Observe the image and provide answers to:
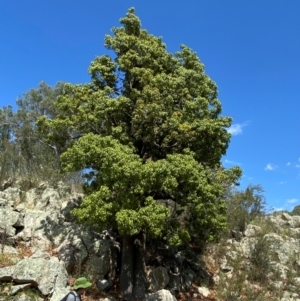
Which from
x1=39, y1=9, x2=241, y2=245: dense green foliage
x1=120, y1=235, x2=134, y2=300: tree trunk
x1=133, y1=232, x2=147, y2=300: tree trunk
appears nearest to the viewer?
x1=39, y1=9, x2=241, y2=245: dense green foliage

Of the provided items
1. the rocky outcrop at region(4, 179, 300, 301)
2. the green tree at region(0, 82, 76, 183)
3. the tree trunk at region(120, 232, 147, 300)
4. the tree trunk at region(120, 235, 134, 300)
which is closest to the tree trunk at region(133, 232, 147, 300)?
the tree trunk at region(120, 232, 147, 300)

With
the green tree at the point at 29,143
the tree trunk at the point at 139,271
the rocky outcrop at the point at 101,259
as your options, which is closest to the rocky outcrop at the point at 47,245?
the rocky outcrop at the point at 101,259

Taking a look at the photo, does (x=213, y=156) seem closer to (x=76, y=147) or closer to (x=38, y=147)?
(x=76, y=147)

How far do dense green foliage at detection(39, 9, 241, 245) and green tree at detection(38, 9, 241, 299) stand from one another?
0.04 metres

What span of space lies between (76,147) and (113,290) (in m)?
5.44

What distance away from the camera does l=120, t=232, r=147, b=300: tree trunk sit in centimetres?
1293

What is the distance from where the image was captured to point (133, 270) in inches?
529

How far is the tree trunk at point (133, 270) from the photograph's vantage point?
1293 cm

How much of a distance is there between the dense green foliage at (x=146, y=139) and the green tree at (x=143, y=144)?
4 cm

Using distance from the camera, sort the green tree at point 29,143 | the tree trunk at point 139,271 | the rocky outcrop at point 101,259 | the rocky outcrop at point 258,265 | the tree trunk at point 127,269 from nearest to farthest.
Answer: the rocky outcrop at point 101,259 < the tree trunk at point 127,269 < the tree trunk at point 139,271 < the rocky outcrop at point 258,265 < the green tree at point 29,143

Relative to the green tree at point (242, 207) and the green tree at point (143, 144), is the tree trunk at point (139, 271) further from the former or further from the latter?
the green tree at point (242, 207)

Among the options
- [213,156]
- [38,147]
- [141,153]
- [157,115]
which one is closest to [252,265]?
[213,156]

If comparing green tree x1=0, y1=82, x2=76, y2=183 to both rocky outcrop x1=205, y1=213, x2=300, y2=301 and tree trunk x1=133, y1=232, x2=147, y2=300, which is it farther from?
rocky outcrop x1=205, y1=213, x2=300, y2=301

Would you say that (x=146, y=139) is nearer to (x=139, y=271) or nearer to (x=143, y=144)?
(x=143, y=144)
